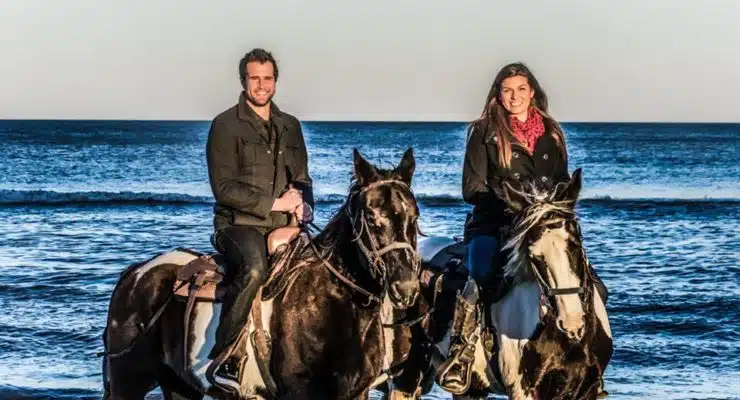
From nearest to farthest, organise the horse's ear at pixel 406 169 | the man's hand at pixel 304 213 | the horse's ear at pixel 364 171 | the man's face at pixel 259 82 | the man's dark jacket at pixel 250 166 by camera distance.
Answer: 1. the horse's ear at pixel 364 171
2. the horse's ear at pixel 406 169
3. the man's dark jacket at pixel 250 166
4. the man's face at pixel 259 82
5. the man's hand at pixel 304 213

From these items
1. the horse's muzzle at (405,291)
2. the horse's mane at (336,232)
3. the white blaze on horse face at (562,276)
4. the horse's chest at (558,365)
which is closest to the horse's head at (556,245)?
the white blaze on horse face at (562,276)

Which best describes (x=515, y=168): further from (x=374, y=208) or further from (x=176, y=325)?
(x=176, y=325)

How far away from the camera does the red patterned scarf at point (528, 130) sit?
30.2 ft

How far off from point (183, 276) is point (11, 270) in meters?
15.9

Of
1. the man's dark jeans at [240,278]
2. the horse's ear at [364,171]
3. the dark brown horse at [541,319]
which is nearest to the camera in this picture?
the dark brown horse at [541,319]

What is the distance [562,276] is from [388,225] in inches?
46.0

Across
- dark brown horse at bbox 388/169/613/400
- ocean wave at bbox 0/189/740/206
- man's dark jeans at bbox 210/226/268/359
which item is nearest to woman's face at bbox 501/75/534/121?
dark brown horse at bbox 388/169/613/400

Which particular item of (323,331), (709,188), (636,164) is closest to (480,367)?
(323,331)

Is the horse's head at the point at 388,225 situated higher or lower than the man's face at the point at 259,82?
lower

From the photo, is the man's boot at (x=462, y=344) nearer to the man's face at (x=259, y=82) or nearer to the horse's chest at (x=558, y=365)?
the horse's chest at (x=558, y=365)

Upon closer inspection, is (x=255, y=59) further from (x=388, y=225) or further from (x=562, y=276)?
(x=562, y=276)

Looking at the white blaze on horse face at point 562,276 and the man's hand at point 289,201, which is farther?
the man's hand at point 289,201

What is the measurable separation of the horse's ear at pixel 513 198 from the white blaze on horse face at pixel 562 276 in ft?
1.68

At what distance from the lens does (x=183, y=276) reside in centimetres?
934
